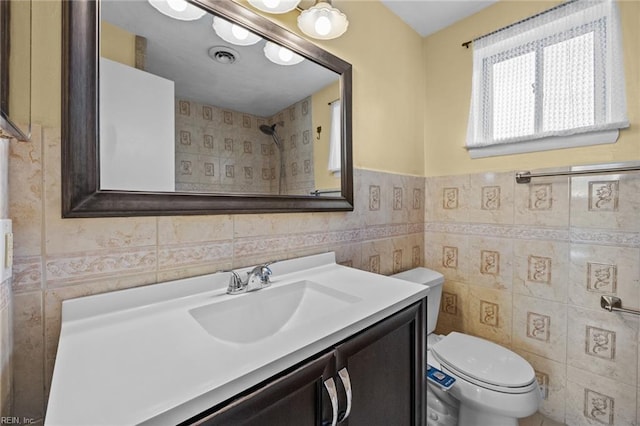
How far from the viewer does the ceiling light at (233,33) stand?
960 millimetres

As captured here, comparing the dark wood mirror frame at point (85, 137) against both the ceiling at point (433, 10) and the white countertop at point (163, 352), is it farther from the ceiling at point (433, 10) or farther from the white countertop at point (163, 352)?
the ceiling at point (433, 10)

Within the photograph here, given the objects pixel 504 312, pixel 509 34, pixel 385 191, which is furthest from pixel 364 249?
pixel 509 34

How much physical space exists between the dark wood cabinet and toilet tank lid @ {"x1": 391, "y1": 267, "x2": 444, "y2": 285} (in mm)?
653

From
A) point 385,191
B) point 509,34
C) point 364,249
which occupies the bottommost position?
point 364,249

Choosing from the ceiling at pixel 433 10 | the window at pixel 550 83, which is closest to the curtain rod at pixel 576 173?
the window at pixel 550 83

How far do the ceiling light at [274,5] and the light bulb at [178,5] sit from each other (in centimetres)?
25

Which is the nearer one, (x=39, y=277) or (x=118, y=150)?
(x=39, y=277)

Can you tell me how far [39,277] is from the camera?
2.16 ft

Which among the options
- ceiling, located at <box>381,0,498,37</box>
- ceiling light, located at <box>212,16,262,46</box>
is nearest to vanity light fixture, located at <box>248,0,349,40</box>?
ceiling light, located at <box>212,16,262,46</box>

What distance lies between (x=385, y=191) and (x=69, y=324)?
1.45 m

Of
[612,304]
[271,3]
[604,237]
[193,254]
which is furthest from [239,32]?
[612,304]

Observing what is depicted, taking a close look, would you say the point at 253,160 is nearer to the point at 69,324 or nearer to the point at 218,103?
the point at 218,103

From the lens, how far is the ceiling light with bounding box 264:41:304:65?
1.09 meters

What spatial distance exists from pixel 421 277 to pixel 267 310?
41.7 inches
